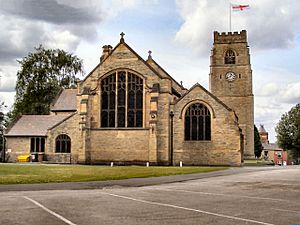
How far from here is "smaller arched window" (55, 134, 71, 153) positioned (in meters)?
45.8

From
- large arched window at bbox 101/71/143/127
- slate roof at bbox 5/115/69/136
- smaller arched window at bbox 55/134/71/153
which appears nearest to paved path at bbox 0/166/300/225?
large arched window at bbox 101/71/143/127

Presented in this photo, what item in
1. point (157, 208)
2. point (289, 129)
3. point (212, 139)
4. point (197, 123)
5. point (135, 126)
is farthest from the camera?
point (289, 129)

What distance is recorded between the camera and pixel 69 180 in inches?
830

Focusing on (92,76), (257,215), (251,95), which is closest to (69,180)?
(257,215)

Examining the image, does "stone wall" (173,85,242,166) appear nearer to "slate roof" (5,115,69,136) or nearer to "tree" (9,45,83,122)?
"slate roof" (5,115,69,136)

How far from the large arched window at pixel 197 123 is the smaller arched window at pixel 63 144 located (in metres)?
12.9

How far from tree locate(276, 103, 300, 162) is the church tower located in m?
17.7

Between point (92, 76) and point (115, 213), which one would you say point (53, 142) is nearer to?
point (92, 76)

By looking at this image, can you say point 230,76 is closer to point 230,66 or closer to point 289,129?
point 230,66

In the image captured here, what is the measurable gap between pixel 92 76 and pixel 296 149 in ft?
180

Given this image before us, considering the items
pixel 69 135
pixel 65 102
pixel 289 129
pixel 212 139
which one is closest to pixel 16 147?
pixel 69 135

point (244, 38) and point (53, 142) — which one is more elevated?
point (244, 38)

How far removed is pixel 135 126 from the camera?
43719 mm

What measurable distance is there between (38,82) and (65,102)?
1284 cm
